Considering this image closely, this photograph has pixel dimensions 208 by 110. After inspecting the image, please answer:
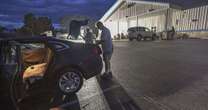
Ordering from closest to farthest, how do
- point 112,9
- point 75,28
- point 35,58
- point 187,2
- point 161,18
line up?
1. point 35,58
2. point 75,28
3. point 161,18
4. point 187,2
5. point 112,9

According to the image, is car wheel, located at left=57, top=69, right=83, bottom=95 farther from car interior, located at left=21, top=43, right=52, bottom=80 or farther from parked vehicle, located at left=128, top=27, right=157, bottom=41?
parked vehicle, located at left=128, top=27, right=157, bottom=41

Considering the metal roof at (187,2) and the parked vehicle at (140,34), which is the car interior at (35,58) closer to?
the parked vehicle at (140,34)

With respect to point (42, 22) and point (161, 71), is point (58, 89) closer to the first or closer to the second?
point (161, 71)

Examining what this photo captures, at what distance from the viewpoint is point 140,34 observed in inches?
1032

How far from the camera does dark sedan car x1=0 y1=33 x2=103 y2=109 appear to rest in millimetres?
3752

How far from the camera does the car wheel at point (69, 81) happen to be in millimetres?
4895

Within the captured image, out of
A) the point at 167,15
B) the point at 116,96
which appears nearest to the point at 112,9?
the point at 167,15

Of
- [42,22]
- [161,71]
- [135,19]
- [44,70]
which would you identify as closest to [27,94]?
[44,70]

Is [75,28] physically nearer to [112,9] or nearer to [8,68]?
[8,68]

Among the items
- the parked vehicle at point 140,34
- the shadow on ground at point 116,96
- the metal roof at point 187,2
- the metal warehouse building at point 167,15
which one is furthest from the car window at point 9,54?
the metal roof at point 187,2

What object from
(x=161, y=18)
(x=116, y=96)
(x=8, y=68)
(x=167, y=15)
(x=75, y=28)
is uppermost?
(x=167, y=15)

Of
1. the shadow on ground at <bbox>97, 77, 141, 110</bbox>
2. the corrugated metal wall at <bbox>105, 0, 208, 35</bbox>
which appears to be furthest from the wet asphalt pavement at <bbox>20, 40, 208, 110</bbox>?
the corrugated metal wall at <bbox>105, 0, 208, 35</bbox>

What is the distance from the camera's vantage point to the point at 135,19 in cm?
3388

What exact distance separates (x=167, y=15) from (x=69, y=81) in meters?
24.8
